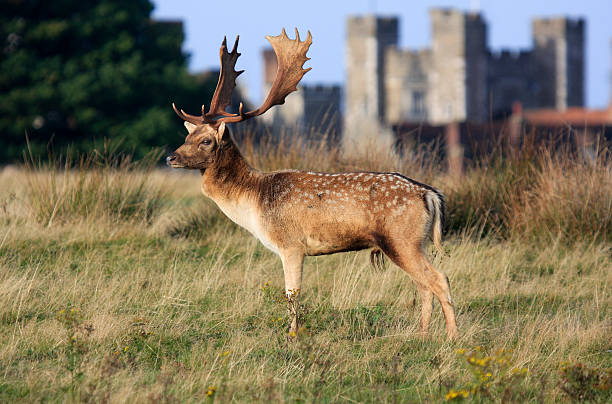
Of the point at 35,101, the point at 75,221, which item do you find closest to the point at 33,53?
the point at 35,101

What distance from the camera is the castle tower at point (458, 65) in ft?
172

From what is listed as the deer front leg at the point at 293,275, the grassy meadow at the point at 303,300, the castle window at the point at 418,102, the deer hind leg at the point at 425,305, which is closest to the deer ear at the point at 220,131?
the deer front leg at the point at 293,275

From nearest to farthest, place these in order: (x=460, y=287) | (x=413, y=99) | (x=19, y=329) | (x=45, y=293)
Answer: (x=19, y=329) → (x=45, y=293) → (x=460, y=287) → (x=413, y=99)

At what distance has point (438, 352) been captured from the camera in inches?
192

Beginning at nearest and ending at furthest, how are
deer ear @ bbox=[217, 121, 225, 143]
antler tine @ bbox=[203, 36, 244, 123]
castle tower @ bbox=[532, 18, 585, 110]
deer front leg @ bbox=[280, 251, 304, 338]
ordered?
deer front leg @ bbox=[280, 251, 304, 338] < deer ear @ bbox=[217, 121, 225, 143] < antler tine @ bbox=[203, 36, 244, 123] < castle tower @ bbox=[532, 18, 585, 110]

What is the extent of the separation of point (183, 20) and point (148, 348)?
2460 cm

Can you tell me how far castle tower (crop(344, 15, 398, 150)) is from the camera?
2131 inches

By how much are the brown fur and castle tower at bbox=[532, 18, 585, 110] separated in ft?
182

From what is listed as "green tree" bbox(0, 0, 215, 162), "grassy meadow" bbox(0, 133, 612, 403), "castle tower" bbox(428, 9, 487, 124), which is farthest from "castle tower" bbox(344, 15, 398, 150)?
"grassy meadow" bbox(0, 133, 612, 403)

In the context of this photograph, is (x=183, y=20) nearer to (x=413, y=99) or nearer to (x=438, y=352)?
(x=438, y=352)

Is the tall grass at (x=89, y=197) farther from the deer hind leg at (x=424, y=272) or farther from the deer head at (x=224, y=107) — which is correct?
the deer hind leg at (x=424, y=272)

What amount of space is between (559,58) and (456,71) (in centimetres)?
937

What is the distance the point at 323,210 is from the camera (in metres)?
5.29

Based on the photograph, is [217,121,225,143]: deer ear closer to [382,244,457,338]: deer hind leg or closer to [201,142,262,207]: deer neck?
[201,142,262,207]: deer neck
